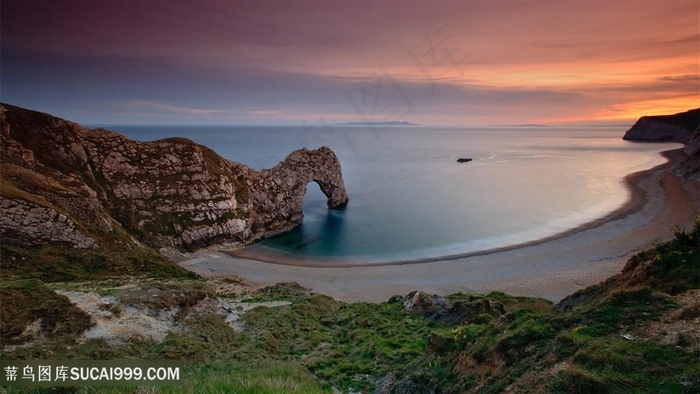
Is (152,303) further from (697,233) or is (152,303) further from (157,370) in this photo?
(697,233)

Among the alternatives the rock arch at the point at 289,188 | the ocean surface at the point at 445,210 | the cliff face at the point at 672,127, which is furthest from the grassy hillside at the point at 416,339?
the cliff face at the point at 672,127

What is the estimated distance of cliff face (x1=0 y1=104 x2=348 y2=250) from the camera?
29375 millimetres

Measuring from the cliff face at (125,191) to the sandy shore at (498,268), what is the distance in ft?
20.0

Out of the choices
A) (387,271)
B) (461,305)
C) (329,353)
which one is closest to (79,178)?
(387,271)

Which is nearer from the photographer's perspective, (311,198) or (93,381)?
(93,381)

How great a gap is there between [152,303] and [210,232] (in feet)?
90.8

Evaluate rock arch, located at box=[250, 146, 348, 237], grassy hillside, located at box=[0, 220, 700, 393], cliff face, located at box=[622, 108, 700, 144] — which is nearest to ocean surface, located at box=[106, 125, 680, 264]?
rock arch, located at box=[250, 146, 348, 237]

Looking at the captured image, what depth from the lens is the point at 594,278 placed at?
34.2 meters

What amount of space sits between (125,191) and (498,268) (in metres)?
44.4

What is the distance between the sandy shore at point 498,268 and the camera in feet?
111

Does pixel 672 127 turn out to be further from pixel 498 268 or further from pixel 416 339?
pixel 416 339

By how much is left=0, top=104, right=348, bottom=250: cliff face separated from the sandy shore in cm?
610

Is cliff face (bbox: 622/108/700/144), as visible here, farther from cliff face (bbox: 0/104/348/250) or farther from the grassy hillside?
the grassy hillside

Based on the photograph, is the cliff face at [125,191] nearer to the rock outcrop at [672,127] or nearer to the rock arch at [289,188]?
the rock arch at [289,188]
